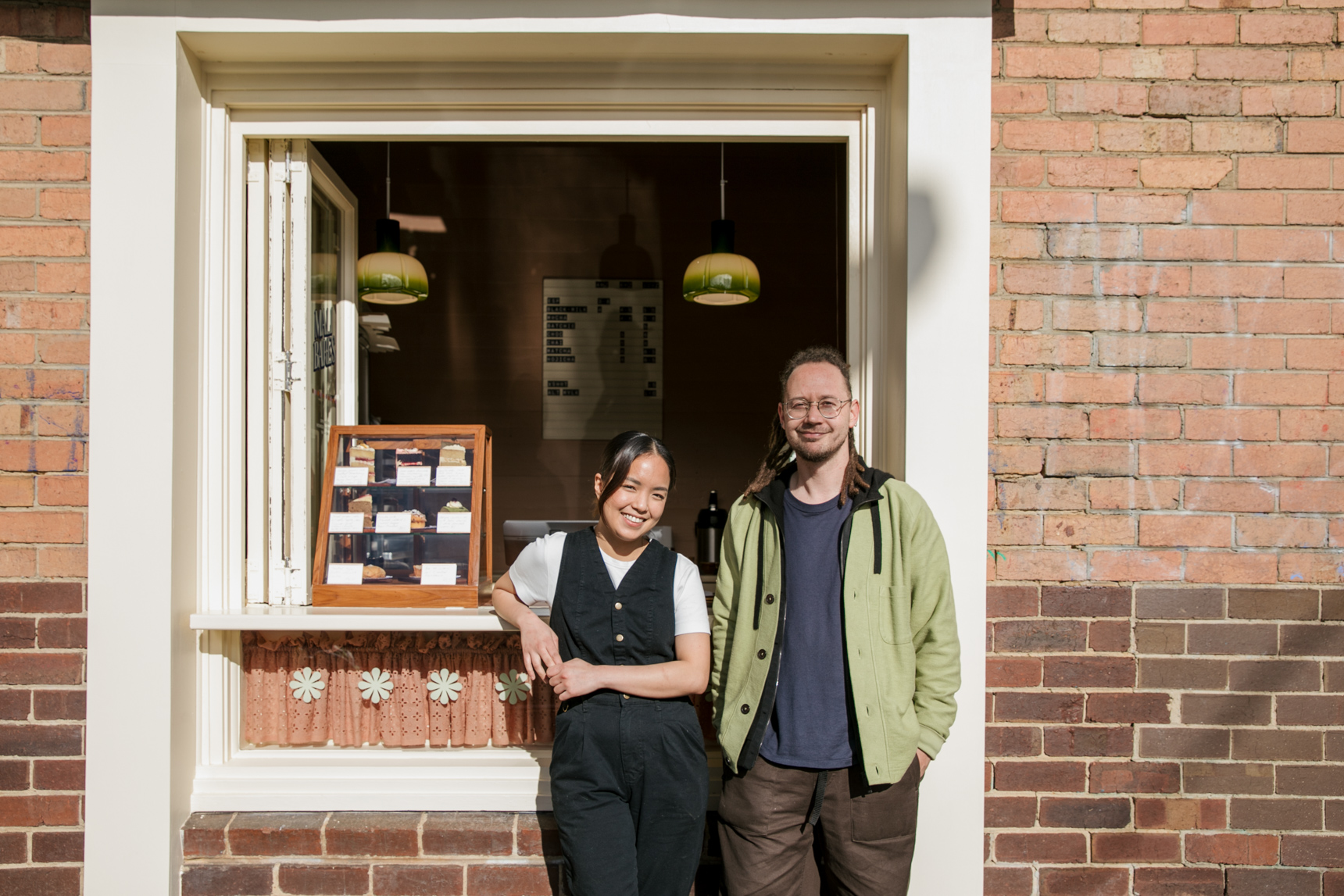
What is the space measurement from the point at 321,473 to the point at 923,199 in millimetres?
2328

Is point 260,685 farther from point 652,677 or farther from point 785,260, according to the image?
point 785,260

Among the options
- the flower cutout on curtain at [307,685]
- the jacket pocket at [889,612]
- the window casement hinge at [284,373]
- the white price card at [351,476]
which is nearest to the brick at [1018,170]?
the jacket pocket at [889,612]

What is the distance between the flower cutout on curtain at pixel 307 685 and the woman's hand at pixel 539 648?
105 cm

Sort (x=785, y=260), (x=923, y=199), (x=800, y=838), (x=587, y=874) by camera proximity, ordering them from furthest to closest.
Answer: (x=785, y=260), (x=923, y=199), (x=800, y=838), (x=587, y=874)

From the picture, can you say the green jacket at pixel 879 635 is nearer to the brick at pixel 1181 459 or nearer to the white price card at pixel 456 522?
the brick at pixel 1181 459

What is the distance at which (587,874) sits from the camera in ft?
6.25

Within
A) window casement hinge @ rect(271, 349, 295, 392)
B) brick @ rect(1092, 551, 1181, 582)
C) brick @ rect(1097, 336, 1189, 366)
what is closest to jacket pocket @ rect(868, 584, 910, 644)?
brick @ rect(1092, 551, 1181, 582)

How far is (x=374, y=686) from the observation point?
8.86ft

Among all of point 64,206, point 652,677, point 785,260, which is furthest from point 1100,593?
point 785,260

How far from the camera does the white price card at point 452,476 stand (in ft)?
9.31

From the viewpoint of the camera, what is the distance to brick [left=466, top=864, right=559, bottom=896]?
2496mm

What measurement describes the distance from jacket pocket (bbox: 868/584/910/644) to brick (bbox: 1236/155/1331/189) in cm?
171

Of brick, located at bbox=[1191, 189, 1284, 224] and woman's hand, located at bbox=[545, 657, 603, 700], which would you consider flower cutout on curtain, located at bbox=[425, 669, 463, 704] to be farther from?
brick, located at bbox=[1191, 189, 1284, 224]

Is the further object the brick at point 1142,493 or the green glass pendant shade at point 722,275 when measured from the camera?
the green glass pendant shade at point 722,275
